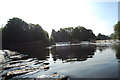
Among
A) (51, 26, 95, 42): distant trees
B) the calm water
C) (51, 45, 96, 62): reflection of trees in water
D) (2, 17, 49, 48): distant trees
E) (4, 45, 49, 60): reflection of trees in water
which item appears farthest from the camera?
(51, 26, 95, 42): distant trees

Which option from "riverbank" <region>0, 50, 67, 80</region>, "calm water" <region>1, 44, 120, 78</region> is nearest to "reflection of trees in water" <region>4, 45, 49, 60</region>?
"calm water" <region>1, 44, 120, 78</region>

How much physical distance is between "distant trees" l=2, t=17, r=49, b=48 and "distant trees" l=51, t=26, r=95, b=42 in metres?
49.7

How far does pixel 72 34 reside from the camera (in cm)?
14912

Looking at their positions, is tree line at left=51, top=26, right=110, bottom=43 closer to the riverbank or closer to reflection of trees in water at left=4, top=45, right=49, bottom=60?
reflection of trees in water at left=4, top=45, right=49, bottom=60

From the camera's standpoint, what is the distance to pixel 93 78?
1454 centimetres

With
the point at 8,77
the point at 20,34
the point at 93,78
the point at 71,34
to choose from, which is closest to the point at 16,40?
the point at 20,34

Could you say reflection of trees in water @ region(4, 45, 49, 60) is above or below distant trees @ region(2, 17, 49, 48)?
below

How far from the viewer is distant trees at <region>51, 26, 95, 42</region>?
5527 inches

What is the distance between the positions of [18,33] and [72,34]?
80806 mm

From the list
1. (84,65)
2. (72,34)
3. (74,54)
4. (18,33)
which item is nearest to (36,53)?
(74,54)

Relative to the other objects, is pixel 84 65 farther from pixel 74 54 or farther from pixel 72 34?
pixel 72 34

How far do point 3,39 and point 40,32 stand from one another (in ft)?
86.4

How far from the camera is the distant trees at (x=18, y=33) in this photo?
77500 millimetres

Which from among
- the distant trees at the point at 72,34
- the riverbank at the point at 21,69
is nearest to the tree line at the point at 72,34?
the distant trees at the point at 72,34
